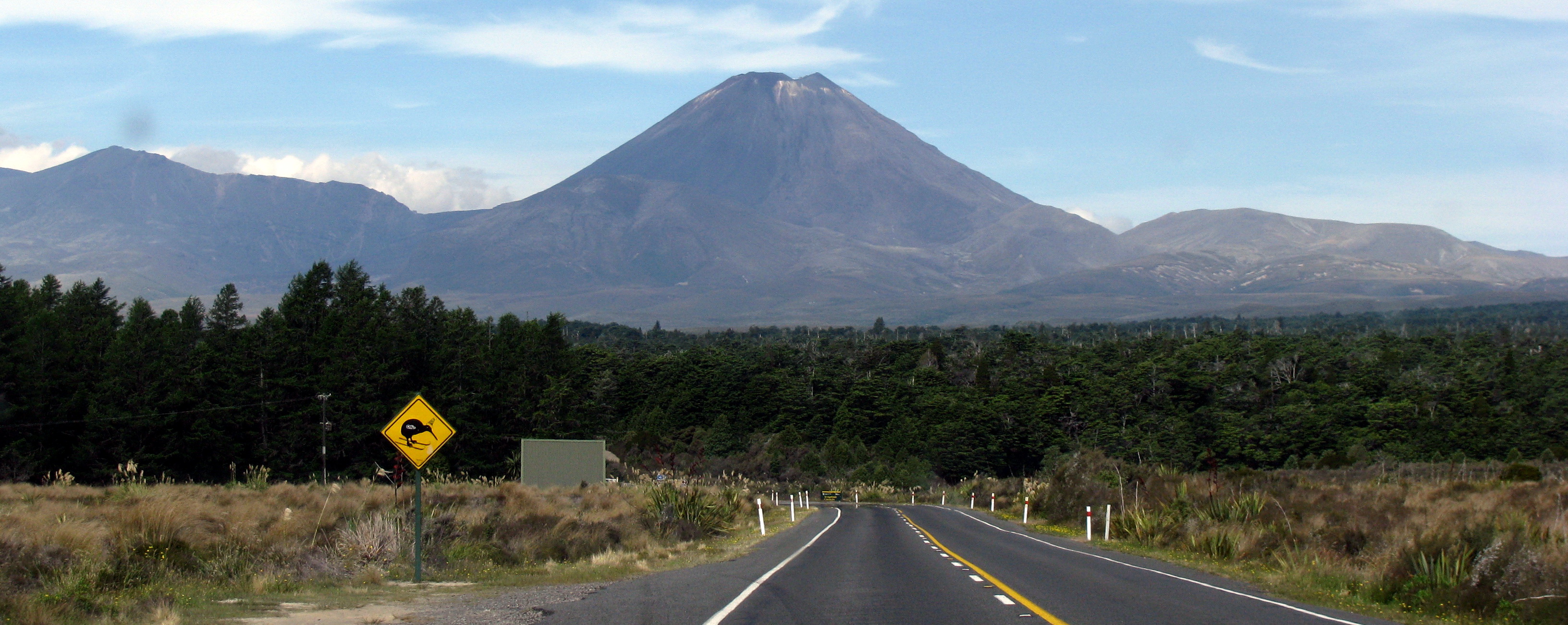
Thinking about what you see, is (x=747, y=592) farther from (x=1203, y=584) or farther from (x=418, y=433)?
(x=1203, y=584)

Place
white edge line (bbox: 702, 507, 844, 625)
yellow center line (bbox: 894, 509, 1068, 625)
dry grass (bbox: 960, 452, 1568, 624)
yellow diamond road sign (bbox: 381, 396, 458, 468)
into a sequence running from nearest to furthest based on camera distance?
yellow center line (bbox: 894, 509, 1068, 625)
white edge line (bbox: 702, 507, 844, 625)
dry grass (bbox: 960, 452, 1568, 624)
yellow diamond road sign (bbox: 381, 396, 458, 468)

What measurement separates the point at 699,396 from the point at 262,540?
9743 cm

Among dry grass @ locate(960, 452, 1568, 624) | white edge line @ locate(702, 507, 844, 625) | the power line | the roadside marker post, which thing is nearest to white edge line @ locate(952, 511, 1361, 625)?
dry grass @ locate(960, 452, 1568, 624)

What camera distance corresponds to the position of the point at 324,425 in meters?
56.8

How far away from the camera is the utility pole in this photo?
5584 centimetres

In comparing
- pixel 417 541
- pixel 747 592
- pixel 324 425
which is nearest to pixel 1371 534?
pixel 747 592

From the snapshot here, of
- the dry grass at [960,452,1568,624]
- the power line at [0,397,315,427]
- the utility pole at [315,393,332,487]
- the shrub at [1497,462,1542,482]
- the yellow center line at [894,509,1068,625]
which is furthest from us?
the utility pole at [315,393,332,487]

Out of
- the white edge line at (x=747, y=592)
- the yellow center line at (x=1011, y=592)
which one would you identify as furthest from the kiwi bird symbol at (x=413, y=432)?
the yellow center line at (x=1011, y=592)

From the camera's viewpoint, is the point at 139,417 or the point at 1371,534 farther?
the point at 139,417

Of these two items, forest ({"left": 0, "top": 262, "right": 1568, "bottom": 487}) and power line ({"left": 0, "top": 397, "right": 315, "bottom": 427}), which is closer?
power line ({"left": 0, "top": 397, "right": 315, "bottom": 427})

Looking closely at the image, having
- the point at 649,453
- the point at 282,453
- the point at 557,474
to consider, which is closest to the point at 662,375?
the point at 649,453

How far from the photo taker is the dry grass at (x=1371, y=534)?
11.8 metres

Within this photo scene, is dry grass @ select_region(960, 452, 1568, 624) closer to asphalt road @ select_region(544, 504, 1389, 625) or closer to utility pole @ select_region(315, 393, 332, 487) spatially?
asphalt road @ select_region(544, 504, 1389, 625)

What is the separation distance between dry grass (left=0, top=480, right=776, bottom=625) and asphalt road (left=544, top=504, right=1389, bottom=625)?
2.81m
